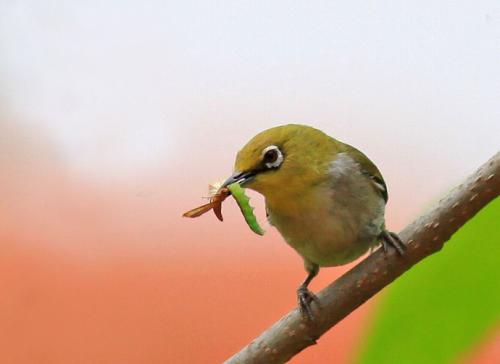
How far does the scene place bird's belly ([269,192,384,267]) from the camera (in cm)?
98

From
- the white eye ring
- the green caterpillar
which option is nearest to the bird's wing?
the white eye ring

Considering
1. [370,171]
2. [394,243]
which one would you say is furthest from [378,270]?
[370,171]

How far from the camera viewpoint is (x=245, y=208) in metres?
0.79

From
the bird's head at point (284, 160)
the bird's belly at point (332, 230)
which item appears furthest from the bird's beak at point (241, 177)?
the bird's belly at point (332, 230)

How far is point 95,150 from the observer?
1.64 m

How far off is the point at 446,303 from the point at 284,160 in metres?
0.24

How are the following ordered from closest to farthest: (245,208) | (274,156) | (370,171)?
(245,208), (274,156), (370,171)

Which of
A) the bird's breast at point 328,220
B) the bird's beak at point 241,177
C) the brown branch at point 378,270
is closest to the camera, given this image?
the brown branch at point 378,270

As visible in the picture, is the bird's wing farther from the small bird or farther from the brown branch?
the brown branch

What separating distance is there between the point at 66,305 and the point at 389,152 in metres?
0.68

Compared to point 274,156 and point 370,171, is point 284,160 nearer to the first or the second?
point 274,156

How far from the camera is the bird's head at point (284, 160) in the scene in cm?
89

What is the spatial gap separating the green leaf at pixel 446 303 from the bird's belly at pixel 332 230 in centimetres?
13

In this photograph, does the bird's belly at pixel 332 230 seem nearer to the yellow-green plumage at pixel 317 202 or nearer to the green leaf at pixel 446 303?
the yellow-green plumage at pixel 317 202
